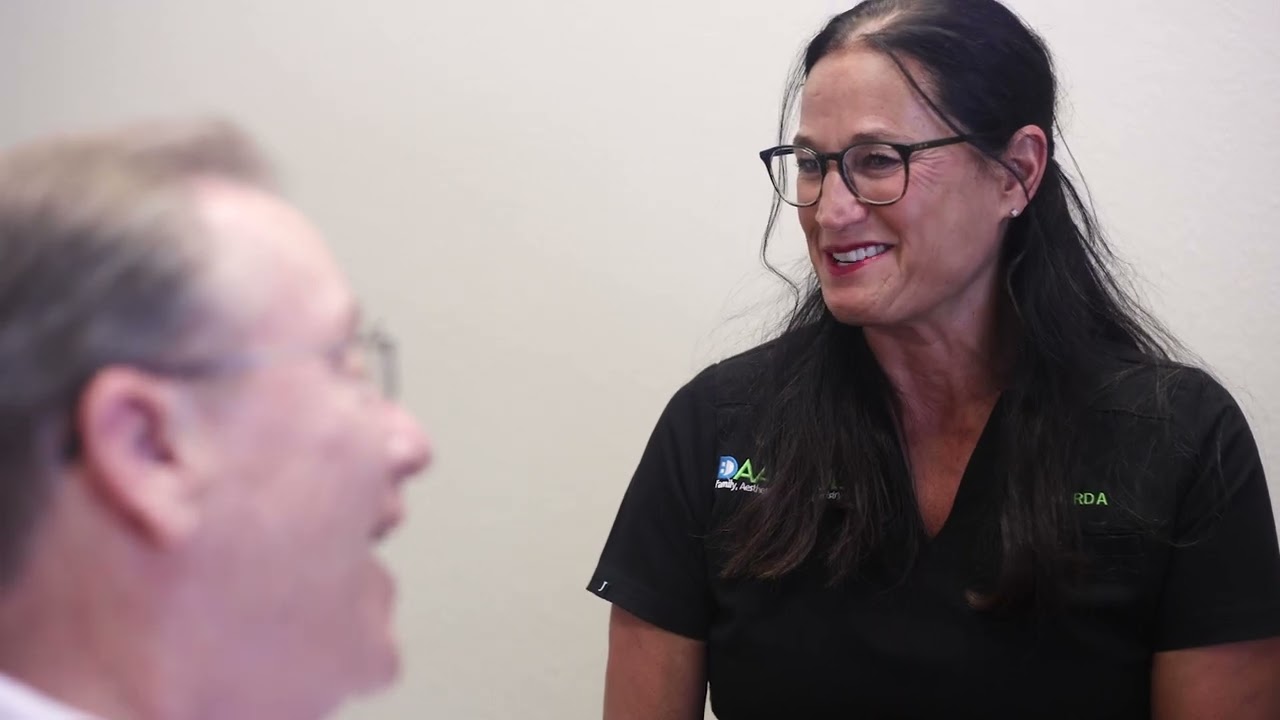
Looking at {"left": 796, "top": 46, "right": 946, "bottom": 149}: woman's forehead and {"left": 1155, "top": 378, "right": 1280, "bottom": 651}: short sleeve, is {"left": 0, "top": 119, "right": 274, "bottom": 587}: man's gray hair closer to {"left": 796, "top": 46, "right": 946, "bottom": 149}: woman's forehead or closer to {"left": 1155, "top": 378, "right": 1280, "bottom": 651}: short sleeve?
{"left": 796, "top": 46, "right": 946, "bottom": 149}: woman's forehead

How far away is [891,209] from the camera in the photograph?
140 cm

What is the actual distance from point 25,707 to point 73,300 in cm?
20

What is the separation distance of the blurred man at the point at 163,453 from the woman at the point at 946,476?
2.78 ft

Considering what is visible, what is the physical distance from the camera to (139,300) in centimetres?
60

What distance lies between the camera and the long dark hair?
4.59 feet

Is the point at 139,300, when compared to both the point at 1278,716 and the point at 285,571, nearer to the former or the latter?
the point at 285,571

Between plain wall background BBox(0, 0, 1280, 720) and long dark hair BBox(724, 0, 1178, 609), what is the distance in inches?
9.9

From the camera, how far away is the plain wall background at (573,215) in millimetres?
1728

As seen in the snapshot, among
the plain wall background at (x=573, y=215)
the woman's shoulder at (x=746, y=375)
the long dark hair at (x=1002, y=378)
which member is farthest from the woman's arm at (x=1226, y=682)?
the woman's shoulder at (x=746, y=375)

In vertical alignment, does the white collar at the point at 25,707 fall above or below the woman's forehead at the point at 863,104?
below

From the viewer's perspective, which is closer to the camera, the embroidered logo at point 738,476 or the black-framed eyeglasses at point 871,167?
the black-framed eyeglasses at point 871,167

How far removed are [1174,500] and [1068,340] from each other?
0.74 feet

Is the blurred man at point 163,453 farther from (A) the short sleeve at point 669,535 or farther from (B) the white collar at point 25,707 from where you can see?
(A) the short sleeve at point 669,535

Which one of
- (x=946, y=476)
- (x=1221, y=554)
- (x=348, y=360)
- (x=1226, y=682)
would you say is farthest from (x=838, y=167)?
(x=348, y=360)
